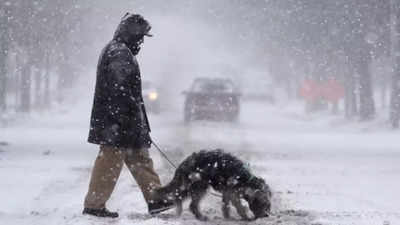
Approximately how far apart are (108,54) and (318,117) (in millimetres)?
28520

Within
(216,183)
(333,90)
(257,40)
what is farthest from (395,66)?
(257,40)

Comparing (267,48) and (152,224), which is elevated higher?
(267,48)

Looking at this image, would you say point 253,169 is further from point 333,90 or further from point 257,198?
point 333,90

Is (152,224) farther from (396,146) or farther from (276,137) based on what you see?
(276,137)

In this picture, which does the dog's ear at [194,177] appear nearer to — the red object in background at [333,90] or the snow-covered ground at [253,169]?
the snow-covered ground at [253,169]

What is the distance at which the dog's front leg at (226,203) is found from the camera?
7.15 metres

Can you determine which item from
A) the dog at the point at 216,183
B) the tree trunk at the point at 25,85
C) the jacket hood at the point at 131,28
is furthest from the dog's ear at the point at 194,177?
the tree trunk at the point at 25,85

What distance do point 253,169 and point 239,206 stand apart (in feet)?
17.6

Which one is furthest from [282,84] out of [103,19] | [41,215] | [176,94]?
[41,215]

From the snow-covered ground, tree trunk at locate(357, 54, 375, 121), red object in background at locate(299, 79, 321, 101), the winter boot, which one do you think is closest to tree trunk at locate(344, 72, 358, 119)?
tree trunk at locate(357, 54, 375, 121)

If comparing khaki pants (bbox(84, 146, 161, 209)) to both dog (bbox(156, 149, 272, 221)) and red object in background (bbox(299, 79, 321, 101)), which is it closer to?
dog (bbox(156, 149, 272, 221))

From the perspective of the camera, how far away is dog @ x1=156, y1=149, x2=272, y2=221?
704 cm

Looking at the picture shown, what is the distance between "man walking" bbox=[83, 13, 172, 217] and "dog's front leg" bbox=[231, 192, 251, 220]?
65 centimetres

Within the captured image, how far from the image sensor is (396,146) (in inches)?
742
